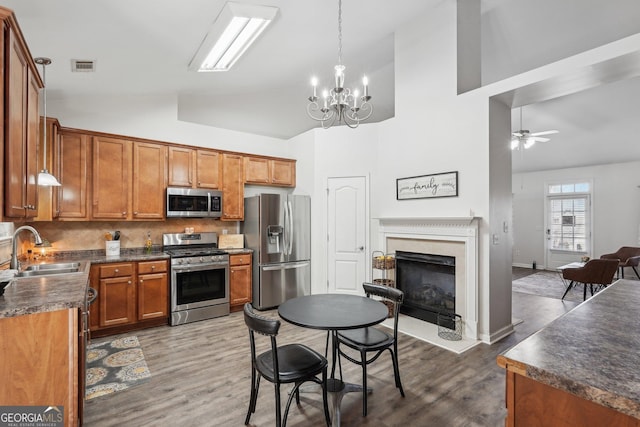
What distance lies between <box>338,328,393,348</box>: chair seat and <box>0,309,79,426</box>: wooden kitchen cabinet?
5.68 feet

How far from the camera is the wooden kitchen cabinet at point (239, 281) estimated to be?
A: 4621mm

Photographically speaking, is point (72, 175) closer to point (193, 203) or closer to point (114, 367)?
point (193, 203)

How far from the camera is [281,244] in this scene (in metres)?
4.91

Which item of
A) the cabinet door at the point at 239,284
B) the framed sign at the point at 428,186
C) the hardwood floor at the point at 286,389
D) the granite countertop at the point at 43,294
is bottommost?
the hardwood floor at the point at 286,389

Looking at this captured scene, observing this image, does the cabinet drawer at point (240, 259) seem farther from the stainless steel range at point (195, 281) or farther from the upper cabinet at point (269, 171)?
the upper cabinet at point (269, 171)

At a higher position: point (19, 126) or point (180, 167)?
point (180, 167)

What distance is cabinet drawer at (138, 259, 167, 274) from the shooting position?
154 inches

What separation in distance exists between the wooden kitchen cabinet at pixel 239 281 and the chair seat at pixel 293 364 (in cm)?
255

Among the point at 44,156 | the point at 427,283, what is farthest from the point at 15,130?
the point at 427,283

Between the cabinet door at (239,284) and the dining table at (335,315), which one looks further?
the cabinet door at (239,284)

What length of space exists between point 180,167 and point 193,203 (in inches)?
21.6

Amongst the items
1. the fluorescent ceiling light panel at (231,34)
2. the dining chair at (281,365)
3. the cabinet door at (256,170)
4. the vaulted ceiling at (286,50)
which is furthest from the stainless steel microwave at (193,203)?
the dining chair at (281,365)

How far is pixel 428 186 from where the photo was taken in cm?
403

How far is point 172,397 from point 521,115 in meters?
6.91
